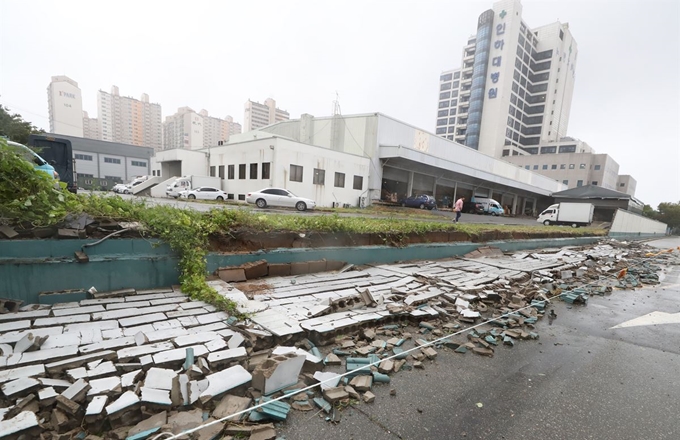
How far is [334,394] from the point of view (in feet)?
7.25

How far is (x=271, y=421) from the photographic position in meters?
1.97

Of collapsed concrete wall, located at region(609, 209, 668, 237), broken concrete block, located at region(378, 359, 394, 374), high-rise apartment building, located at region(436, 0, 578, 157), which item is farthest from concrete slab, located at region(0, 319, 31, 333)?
high-rise apartment building, located at region(436, 0, 578, 157)

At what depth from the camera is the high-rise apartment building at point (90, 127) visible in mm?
68475

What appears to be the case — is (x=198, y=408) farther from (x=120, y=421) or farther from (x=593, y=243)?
(x=593, y=243)

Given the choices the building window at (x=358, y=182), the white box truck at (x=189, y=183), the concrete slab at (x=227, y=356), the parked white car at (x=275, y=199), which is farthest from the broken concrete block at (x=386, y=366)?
the white box truck at (x=189, y=183)

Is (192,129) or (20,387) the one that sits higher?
(192,129)

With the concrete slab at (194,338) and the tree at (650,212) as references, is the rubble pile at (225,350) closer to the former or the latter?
the concrete slab at (194,338)

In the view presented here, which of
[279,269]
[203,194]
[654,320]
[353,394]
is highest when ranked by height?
[203,194]

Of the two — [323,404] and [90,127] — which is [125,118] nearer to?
[90,127]

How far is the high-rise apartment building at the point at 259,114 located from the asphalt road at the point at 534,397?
7063cm

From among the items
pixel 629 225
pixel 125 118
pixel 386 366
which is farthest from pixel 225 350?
pixel 125 118

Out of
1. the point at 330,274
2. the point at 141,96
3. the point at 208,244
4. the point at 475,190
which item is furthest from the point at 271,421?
the point at 141,96

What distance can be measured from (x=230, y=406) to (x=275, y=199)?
17.6 meters

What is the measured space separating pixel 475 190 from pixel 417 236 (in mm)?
38447
